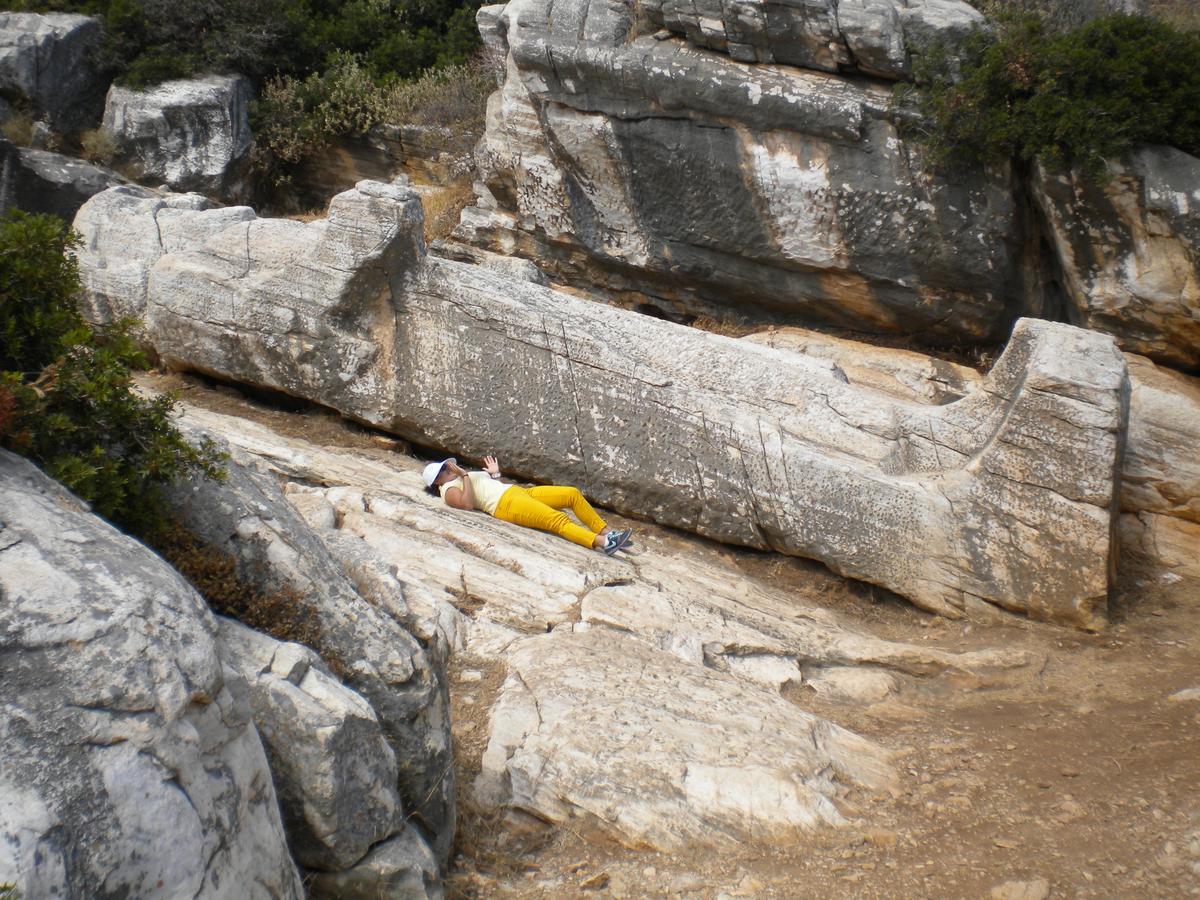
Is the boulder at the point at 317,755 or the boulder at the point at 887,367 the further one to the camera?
the boulder at the point at 887,367

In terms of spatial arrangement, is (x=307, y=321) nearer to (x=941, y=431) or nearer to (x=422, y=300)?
(x=422, y=300)

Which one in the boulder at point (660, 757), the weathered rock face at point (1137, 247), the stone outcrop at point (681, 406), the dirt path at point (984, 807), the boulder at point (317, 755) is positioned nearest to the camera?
the boulder at point (317, 755)

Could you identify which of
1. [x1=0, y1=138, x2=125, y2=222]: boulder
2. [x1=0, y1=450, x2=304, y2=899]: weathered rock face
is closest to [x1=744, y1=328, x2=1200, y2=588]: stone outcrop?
[x1=0, y1=450, x2=304, y2=899]: weathered rock face

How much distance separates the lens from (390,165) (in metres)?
14.9

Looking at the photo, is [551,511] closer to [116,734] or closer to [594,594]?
[594,594]

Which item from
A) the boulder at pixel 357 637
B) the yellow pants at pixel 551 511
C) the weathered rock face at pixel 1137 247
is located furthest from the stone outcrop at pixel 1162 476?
the boulder at pixel 357 637

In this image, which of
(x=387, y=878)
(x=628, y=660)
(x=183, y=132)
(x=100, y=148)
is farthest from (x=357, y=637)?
(x=183, y=132)

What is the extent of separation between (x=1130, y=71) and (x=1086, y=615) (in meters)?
4.62

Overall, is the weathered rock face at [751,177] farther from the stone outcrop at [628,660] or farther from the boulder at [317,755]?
the boulder at [317,755]

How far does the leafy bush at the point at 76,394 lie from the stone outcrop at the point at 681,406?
13.9ft

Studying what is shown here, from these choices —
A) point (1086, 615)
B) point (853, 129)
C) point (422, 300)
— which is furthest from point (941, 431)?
point (422, 300)

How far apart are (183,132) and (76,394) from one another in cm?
1078

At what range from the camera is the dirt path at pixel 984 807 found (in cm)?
423

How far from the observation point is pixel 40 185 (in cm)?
1050
